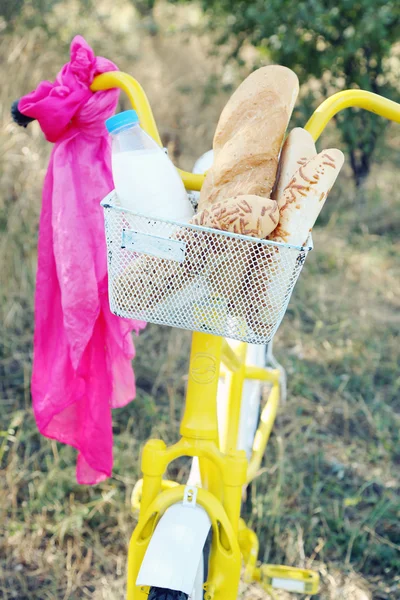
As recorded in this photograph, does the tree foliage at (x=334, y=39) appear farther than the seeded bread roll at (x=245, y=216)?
Yes

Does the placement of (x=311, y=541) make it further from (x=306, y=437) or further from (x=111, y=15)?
(x=111, y=15)

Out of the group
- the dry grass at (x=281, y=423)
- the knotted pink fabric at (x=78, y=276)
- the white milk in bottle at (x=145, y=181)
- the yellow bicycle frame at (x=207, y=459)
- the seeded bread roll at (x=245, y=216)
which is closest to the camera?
the seeded bread roll at (x=245, y=216)

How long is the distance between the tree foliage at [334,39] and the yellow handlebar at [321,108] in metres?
3.02

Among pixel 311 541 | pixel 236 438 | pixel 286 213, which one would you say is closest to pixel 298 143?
pixel 286 213

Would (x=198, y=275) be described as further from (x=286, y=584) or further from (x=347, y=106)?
(x=286, y=584)

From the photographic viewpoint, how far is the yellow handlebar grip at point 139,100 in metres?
1.58

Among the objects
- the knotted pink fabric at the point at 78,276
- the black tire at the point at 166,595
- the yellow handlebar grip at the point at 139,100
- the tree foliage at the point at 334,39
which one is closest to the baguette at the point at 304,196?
the yellow handlebar grip at the point at 139,100

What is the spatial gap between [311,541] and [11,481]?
104 cm

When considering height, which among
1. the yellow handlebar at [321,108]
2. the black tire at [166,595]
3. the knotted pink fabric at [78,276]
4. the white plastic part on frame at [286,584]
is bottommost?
the white plastic part on frame at [286,584]

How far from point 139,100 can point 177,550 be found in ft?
3.16

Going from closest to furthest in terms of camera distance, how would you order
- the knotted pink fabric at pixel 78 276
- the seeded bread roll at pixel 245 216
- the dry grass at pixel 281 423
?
1. the seeded bread roll at pixel 245 216
2. the knotted pink fabric at pixel 78 276
3. the dry grass at pixel 281 423

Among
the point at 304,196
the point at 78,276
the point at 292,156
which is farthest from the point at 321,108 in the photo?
the point at 78,276

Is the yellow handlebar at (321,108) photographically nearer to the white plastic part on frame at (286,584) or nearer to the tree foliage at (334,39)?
the white plastic part on frame at (286,584)

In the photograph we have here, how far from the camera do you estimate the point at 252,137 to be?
1.35 meters
